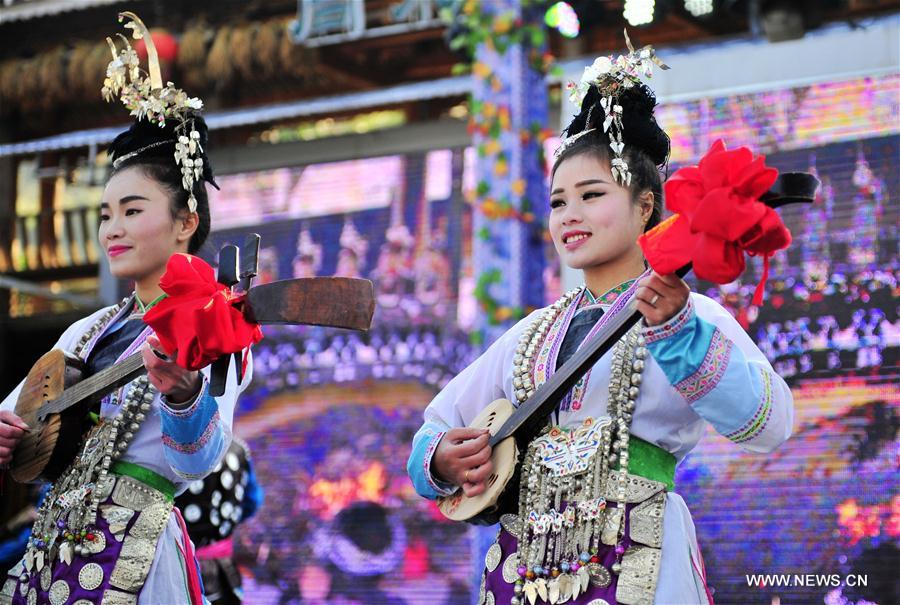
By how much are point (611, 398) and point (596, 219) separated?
1.19 ft

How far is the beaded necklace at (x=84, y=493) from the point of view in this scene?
8.38 ft

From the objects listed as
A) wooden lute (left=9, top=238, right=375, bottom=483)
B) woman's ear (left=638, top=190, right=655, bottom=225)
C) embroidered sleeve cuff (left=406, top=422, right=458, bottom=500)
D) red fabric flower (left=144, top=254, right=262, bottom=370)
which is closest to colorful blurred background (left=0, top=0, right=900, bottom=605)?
wooden lute (left=9, top=238, right=375, bottom=483)

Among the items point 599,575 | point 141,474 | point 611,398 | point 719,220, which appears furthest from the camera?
point 141,474

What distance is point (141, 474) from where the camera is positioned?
2.63m

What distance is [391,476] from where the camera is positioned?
189 inches

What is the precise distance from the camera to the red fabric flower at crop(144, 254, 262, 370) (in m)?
2.23

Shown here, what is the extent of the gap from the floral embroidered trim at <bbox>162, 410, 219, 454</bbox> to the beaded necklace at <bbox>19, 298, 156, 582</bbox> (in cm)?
20

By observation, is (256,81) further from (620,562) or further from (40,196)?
(620,562)

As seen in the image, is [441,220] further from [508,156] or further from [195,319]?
[195,319]

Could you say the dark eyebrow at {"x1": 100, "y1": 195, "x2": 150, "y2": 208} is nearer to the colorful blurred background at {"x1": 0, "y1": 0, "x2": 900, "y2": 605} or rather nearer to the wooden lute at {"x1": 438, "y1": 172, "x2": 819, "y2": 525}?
the colorful blurred background at {"x1": 0, "y1": 0, "x2": 900, "y2": 605}

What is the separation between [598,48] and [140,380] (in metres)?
3.58

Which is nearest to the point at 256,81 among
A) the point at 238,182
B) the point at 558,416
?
the point at 238,182

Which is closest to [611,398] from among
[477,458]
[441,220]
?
[477,458]

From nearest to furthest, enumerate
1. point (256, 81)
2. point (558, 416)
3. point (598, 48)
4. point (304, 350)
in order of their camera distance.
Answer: point (558, 416) → point (304, 350) → point (598, 48) → point (256, 81)
